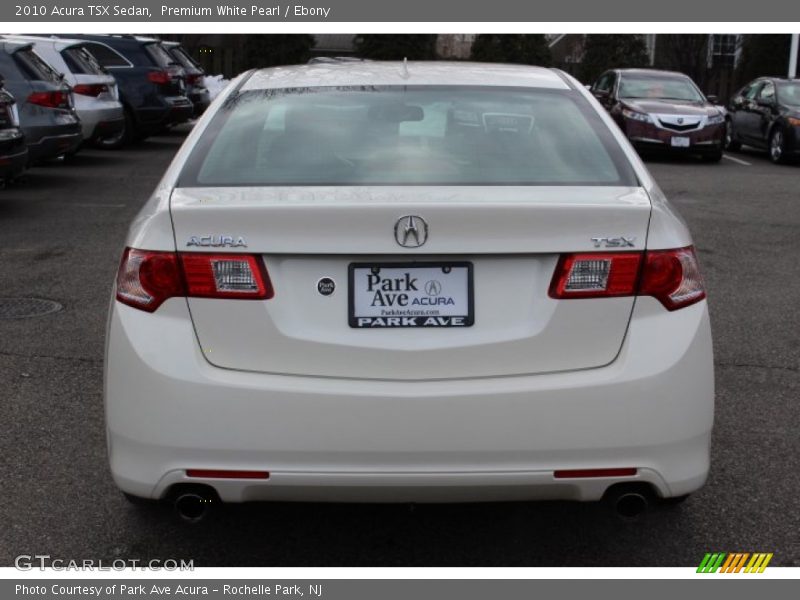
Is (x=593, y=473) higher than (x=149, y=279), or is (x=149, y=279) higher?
(x=149, y=279)

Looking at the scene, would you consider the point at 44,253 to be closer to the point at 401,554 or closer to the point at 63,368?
the point at 63,368

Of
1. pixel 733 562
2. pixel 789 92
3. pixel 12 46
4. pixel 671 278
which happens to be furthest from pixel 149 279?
pixel 789 92

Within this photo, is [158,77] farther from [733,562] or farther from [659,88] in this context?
[733,562]

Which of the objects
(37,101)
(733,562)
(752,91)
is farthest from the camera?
(752,91)

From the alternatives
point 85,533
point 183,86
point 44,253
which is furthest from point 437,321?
point 183,86

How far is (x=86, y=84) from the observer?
1769 cm

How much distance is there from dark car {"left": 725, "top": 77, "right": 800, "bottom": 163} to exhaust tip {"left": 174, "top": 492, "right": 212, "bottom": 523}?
17.8 meters

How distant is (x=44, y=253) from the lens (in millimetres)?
10008

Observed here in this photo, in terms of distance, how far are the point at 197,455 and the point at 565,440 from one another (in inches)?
41.3

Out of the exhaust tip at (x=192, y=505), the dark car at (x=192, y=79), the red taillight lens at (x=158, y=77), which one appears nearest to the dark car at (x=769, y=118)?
the dark car at (x=192, y=79)

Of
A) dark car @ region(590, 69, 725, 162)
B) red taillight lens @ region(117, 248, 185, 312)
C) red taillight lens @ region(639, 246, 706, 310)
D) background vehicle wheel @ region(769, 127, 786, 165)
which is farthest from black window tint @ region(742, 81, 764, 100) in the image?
red taillight lens @ region(117, 248, 185, 312)

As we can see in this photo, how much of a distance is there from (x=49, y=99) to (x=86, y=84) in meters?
3.64

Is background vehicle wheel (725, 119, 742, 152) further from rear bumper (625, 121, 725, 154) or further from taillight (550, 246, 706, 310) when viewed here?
taillight (550, 246, 706, 310)

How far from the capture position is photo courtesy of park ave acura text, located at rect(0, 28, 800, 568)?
3.52 metres
